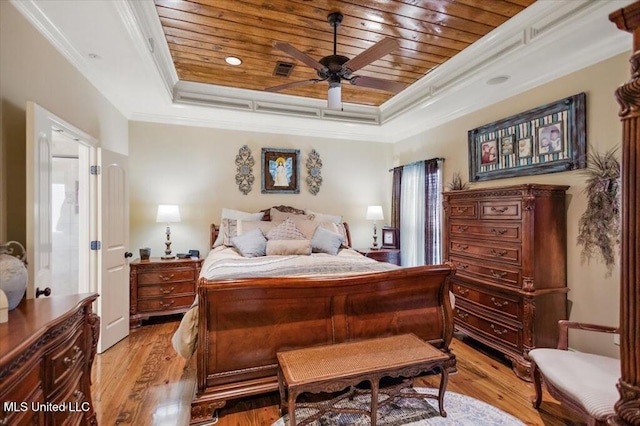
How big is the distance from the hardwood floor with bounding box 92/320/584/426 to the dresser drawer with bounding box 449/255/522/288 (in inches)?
29.1

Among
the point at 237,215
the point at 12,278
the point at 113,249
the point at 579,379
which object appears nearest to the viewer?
the point at 12,278

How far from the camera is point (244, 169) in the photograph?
463 centimetres

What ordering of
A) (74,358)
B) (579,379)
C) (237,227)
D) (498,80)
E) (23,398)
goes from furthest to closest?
(237,227)
(498,80)
(579,379)
(74,358)
(23,398)

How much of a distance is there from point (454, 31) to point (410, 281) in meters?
2.17

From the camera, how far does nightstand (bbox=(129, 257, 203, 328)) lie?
3662 mm

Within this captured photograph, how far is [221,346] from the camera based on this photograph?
2.04 m

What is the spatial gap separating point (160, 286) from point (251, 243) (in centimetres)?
123

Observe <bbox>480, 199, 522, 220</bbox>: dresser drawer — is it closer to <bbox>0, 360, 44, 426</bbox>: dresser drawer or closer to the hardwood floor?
the hardwood floor

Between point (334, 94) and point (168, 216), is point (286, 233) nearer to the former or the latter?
point (168, 216)

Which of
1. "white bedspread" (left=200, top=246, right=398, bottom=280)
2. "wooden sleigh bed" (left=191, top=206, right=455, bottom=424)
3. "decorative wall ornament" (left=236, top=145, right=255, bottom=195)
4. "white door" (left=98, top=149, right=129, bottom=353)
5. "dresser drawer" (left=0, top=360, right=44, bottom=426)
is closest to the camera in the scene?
"dresser drawer" (left=0, top=360, right=44, bottom=426)

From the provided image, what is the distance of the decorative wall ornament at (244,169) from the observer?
15.1ft

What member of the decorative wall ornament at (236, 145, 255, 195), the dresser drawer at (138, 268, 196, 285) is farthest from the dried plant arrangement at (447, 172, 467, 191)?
the dresser drawer at (138, 268, 196, 285)

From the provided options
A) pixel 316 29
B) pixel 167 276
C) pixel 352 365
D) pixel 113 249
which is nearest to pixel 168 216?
pixel 167 276

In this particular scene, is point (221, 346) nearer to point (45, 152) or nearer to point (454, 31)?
point (45, 152)
